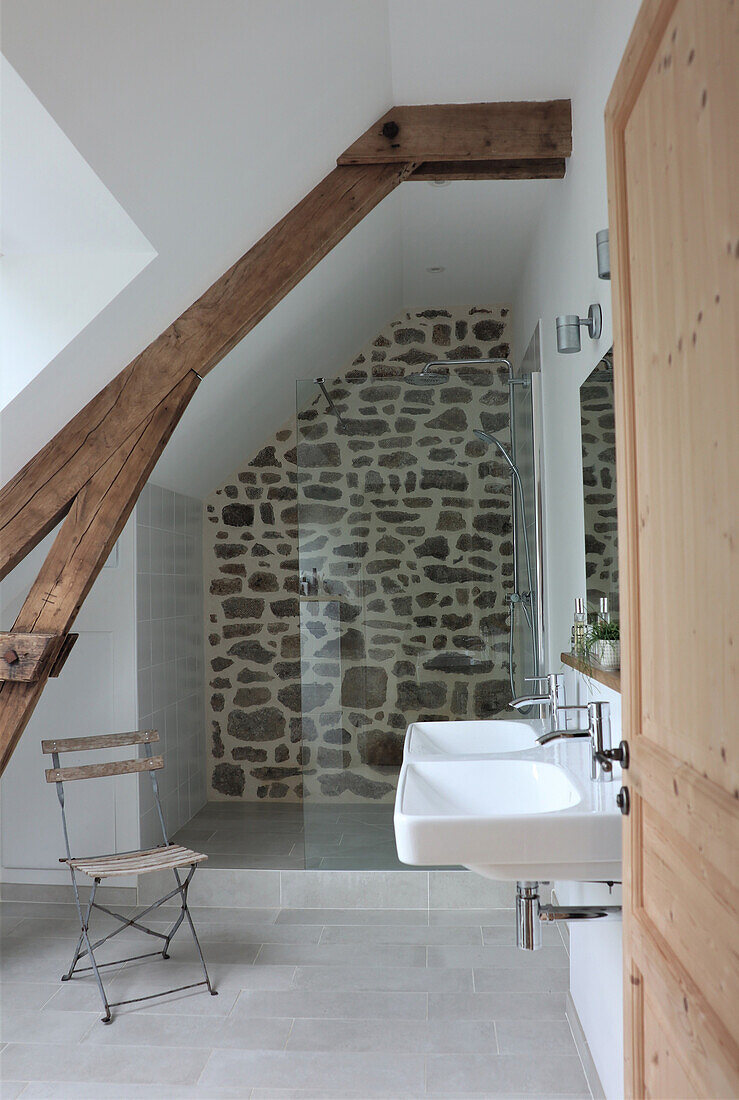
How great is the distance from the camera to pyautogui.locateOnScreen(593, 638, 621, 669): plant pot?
Answer: 2199 millimetres

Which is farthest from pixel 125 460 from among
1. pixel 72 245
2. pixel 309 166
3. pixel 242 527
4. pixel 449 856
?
pixel 242 527

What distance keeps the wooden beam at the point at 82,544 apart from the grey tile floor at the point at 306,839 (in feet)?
4.80

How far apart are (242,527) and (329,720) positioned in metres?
1.91

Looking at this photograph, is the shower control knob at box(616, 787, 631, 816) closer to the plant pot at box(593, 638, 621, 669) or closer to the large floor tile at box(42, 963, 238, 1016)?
the plant pot at box(593, 638, 621, 669)

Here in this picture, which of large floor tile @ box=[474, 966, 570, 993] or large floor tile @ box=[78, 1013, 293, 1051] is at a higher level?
large floor tile @ box=[474, 966, 570, 993]

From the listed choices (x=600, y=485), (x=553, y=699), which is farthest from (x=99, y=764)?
(x=600, y=485)

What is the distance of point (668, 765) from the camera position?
126 cm

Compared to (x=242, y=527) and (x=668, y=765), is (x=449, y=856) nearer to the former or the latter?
(x=668, y=765)

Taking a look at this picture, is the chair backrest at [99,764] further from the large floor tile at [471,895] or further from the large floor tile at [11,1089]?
the large floor tile at [471,895]

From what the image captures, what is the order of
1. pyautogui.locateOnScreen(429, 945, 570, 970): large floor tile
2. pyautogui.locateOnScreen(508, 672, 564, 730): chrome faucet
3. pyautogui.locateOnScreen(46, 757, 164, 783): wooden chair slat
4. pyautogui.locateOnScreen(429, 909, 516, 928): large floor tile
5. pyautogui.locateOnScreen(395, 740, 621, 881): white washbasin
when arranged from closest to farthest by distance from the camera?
pyautogui.locateOnScreen(395, 740, 621, 881): white washbasin, pyautogui.locateOnScreen(508, 672, 564, 730): chrome faucet, pyautogui.locateOnScreen(429, 945, 570, 970): large floor tile, pyautogui.locateOnScreen(46, 757, 164, 783): wooden chair slat, pyautogui.locateOnScreen(429, 909, 516, 928): large floor tile

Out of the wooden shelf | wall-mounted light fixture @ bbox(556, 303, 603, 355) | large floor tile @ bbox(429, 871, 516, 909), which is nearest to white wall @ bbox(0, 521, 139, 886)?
large floor tile @ bbox(429, 871, 516, 909)

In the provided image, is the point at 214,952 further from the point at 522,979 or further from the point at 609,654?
the point at 609,654

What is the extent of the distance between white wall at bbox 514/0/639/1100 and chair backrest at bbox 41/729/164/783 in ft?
5.25

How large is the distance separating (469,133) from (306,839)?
2.76 meters
